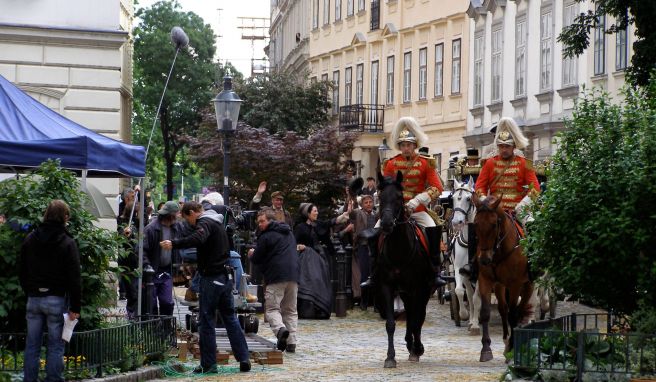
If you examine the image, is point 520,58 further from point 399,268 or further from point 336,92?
point 399,268

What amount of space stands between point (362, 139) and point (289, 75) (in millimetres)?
4180

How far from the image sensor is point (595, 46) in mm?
37688

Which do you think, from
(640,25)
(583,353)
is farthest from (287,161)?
(583,353)

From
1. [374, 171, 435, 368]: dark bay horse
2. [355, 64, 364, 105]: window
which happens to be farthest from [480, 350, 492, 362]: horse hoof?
[355, 64, 364, 105]: window

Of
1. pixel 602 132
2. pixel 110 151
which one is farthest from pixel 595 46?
pixel 602 132

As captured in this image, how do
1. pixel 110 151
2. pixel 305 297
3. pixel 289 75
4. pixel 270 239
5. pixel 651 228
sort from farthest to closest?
1. pixel 289 75
2. pixel 305 297
3. pixel 270 239
4. pixel 110 151
5. pixel 651 228

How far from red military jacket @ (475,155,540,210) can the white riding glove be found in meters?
1.19

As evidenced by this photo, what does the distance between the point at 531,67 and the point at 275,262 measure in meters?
23.1

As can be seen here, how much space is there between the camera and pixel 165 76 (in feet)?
272

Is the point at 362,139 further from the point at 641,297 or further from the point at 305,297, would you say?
the point at 641,297

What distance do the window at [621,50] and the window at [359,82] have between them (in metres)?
26.0

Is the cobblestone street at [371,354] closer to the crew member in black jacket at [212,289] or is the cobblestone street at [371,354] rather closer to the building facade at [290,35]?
the crew member in black jacket at [212,289]

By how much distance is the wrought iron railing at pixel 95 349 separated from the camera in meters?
15.9

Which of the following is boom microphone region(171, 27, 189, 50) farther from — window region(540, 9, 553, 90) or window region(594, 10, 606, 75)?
window region(540, 9, 553, 90)
